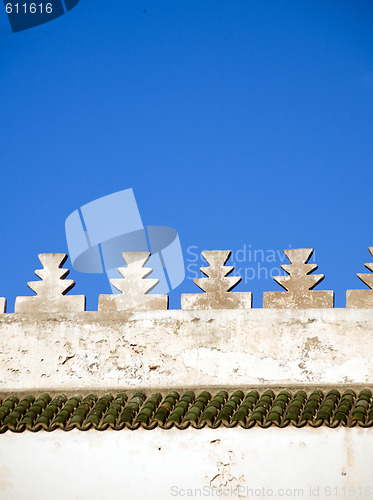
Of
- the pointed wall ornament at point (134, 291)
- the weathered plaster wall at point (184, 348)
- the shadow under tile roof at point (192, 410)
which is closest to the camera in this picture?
the shadow under tile roof at point (192, 410)

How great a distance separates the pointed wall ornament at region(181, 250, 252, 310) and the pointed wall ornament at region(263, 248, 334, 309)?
0.38 meters

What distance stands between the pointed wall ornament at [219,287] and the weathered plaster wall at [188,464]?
1867mm

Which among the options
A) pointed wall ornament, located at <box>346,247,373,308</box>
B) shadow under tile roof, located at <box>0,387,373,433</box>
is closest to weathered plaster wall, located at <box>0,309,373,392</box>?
pointed wall ornament, located at <box>346,247,373,308</box>

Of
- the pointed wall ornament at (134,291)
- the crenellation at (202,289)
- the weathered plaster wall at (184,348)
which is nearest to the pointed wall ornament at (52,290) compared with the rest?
the crenellation at (202,289)

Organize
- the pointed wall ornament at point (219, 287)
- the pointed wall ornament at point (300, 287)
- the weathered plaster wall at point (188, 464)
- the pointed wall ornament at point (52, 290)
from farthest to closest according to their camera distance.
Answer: the pointed wall ornament at point (52, 290)
the pointed wall ornament at point (219, 287)
the pointed wall ornament at point (300, 287)
the weathered plaster wall at point (188, 464)

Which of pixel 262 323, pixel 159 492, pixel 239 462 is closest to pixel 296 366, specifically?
pixel 262 323

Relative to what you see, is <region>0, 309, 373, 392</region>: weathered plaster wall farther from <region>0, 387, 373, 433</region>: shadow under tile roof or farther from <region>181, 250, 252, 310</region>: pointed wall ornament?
<region>0, 387, 373, 433</region>: shadow under tile roof

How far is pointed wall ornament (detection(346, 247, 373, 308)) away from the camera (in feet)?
34.0

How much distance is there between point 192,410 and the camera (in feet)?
31.9

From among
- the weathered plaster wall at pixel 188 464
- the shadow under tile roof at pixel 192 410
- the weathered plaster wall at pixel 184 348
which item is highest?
the weathered plaster wall at pixel 184 348

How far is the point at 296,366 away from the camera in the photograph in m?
10.4

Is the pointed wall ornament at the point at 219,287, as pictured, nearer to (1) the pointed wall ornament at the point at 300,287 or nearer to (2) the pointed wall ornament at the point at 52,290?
(1) the pointed wall ornament at the point at 300,287

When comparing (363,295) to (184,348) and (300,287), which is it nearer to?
(300,287)

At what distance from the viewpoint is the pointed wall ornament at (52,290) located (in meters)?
11.1
